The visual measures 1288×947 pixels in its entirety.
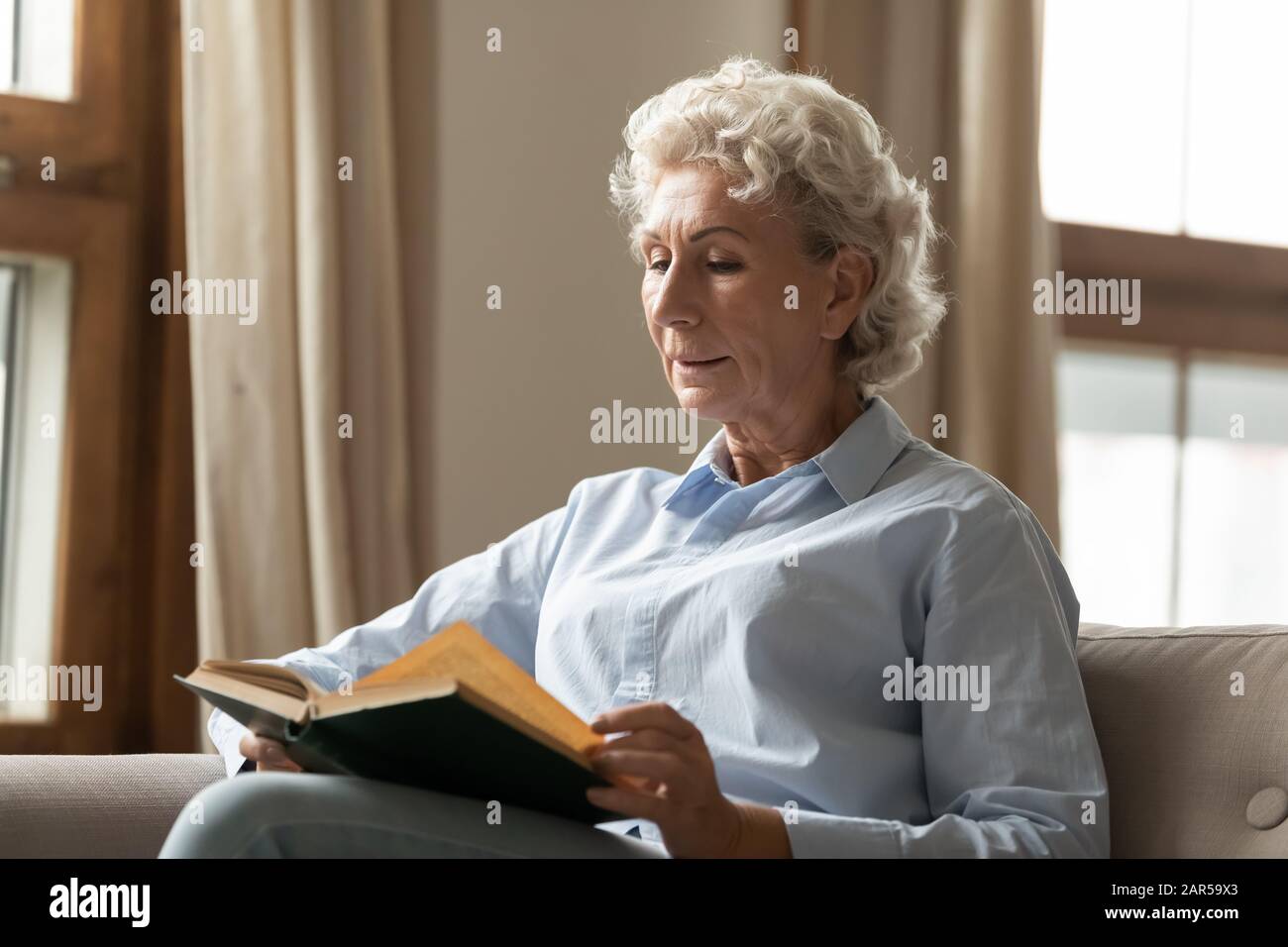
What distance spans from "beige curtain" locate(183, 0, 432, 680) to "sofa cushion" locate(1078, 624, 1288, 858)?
Answer: 4.29ft

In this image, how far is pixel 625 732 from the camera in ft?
3.45

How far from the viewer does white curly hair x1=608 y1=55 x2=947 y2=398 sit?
1527 millimetres

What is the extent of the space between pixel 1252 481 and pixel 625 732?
109 inches

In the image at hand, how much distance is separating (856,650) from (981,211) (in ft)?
5.97

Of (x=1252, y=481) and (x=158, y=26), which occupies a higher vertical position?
(x=158, y=26)

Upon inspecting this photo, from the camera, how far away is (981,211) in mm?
2928

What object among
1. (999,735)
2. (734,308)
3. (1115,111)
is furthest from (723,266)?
(1115,111)

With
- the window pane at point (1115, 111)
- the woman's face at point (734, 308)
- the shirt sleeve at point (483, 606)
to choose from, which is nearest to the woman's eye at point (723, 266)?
the woman's face at point (734, 308)

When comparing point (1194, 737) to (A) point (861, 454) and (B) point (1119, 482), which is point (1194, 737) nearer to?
(A) point (861, 454)

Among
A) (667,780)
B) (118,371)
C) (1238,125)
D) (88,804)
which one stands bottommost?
(88,804)

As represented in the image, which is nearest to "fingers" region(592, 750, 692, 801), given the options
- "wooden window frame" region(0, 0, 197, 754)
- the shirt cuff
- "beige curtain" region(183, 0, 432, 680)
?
the shirt cuff

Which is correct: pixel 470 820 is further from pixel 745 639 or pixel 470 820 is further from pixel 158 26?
pixel 158 26

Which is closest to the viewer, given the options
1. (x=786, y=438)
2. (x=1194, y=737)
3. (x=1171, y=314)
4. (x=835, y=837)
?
(x=835, y=837)
